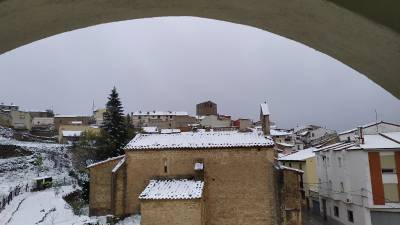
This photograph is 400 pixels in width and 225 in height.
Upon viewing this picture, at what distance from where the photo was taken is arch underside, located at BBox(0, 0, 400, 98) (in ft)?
4.21

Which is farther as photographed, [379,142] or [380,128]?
[380,128]

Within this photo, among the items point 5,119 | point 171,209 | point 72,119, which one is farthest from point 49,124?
point 171,209

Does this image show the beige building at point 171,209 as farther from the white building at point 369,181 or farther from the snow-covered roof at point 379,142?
the snow-covered roof at point 379,142

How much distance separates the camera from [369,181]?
2231 cm

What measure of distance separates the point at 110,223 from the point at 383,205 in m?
16.1

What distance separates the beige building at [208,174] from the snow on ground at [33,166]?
30.9 ft

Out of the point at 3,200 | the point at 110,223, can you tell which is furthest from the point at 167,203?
the point at 3,200

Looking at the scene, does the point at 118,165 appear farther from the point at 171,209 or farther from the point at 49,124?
the point at 49,124

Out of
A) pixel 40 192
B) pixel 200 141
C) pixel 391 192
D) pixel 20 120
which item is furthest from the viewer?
pixel 20 120

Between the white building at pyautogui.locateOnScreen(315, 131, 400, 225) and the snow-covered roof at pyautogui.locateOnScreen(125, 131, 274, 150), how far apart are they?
23.8 ft

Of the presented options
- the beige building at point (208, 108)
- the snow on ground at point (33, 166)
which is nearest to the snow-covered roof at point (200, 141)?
the snow on ground at point (33, 166)

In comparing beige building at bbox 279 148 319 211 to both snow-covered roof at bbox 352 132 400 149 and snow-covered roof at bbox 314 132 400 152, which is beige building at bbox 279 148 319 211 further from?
snow-covered roof at bbox 352 132 400 149

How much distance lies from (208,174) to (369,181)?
10.3 m

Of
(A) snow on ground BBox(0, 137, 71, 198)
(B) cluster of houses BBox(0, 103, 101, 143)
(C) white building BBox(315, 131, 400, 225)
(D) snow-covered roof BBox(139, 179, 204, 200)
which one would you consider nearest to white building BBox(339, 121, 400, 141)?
(C) white building BBox(315, 131, 400, 225)
